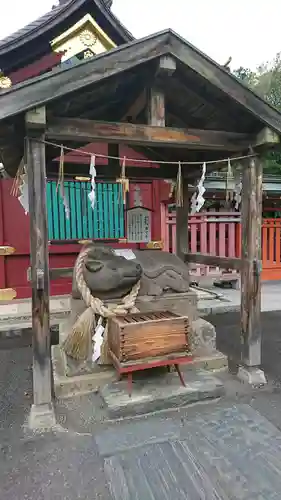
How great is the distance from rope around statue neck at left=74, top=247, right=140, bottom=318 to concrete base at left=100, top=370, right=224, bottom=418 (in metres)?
0.71

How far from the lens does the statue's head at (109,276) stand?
3889 mm

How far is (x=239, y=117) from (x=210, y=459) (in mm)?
3232

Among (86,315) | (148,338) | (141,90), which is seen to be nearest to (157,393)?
(148,338)

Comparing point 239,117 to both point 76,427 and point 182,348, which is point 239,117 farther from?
point 76,427

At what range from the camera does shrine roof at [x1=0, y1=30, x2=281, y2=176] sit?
2920mm

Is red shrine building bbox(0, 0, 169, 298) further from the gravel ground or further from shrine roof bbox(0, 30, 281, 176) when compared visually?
the gravel ground

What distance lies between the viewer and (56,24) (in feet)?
24.5

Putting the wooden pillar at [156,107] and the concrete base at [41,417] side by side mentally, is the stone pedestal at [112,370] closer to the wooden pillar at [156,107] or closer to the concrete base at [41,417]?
the concrete base at [41,417]

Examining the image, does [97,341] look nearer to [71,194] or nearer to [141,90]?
[141,90]

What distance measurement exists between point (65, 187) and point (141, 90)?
407 cm


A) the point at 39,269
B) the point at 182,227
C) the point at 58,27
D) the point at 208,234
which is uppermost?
the point at 58,27

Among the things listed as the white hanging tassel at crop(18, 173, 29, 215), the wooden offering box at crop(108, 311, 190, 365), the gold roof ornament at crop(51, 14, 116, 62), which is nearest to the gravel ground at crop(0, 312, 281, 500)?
the wooden offering box at crop(108, 311, 190, 365)

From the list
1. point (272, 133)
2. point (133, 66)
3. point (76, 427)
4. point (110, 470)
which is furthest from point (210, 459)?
point (133, 66)

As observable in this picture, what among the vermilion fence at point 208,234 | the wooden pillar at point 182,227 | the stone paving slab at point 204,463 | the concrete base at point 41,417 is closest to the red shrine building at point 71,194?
the vermilion fence at point 208,234
